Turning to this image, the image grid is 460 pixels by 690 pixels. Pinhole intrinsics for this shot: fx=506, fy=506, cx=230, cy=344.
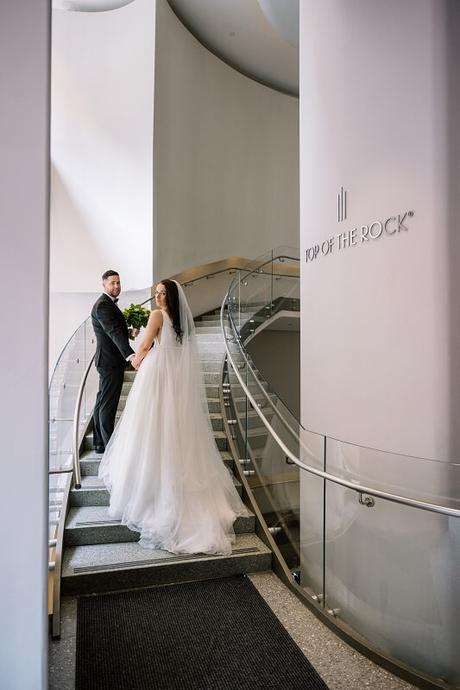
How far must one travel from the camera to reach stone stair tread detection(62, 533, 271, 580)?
348 cm

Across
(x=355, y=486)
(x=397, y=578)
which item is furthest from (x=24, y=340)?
(x=397, y=578)

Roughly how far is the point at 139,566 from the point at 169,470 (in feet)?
2.27

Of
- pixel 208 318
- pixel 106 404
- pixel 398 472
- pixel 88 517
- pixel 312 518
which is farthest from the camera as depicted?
pixel 208 318

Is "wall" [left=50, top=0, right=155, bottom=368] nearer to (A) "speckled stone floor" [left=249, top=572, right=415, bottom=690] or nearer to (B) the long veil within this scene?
(B) the long veil

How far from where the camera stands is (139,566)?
350cm

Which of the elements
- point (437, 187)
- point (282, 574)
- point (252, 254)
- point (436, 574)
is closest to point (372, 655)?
Answer: point (436, 574)

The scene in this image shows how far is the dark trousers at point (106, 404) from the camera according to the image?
4.91m

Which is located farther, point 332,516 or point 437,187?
point 332,516

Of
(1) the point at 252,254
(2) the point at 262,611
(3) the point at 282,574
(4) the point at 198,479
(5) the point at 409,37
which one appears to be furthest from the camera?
(1) the point at 252,254

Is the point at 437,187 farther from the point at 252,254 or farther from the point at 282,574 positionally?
the point at 252,254

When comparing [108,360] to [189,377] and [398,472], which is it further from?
[398,472]

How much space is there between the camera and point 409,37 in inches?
114

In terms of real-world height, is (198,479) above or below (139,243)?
below

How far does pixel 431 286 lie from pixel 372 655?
6.69 feet
